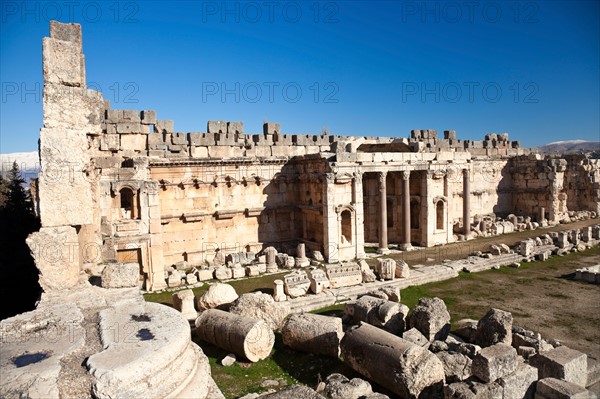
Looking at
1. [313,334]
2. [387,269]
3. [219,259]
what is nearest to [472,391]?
[313,334]

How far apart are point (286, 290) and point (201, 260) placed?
7.35 metres

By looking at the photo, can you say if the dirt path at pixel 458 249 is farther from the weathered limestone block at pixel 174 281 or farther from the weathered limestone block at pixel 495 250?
the weathered limestone block at pixel 174 281

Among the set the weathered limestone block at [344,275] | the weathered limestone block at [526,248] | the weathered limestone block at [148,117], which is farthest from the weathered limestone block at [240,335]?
the weathered limestone block at [526,248]

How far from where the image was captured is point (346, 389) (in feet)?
24.7

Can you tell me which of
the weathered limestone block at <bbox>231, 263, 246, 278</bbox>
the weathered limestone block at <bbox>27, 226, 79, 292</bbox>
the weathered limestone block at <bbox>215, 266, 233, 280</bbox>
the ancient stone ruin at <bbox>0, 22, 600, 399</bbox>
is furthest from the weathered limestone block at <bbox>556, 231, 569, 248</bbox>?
the weathered limestone block at <bbox>27, 226, 79, 292</bbox>

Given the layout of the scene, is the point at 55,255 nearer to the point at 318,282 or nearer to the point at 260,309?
the point at 260,309

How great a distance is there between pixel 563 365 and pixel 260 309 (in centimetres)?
717

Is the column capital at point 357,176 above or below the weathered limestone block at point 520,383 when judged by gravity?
above

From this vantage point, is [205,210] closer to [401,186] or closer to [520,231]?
[401,186]

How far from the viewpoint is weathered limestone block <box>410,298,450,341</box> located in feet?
32.7

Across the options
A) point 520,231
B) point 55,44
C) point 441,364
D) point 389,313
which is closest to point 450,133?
point 520,231

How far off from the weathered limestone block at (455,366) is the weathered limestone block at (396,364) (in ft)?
1.52

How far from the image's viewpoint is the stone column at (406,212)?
22.1 m

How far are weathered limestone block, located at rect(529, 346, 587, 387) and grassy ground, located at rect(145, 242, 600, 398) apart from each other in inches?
94.1
